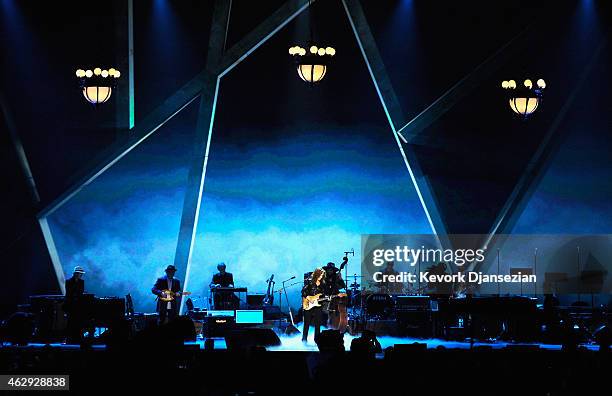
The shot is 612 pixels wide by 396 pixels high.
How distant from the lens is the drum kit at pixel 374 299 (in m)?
16.1

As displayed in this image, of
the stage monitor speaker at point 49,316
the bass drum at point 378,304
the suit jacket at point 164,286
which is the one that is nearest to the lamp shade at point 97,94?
the suit jacket at point 164,286

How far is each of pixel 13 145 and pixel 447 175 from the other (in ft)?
A: 28.9

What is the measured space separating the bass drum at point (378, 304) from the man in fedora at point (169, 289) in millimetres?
3568

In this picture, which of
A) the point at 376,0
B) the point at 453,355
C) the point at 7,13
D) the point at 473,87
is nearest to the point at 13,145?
the point at 7,13

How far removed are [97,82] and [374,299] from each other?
21.7 feet

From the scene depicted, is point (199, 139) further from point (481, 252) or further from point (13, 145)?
point (481, 252)

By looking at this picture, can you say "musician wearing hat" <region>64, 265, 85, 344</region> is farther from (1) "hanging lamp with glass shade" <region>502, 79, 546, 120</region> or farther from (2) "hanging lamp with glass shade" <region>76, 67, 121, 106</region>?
(1) "hanging lamp with glass shade" <region>502, 79, 546, 120</region>

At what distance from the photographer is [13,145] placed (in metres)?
17.0

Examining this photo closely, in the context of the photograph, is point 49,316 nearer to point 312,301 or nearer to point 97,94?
point 97,94

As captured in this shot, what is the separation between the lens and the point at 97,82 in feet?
51.9

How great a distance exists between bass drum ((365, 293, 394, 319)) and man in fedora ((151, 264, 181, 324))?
11.7 ft

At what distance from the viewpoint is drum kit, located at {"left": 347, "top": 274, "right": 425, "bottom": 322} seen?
16.1 meters

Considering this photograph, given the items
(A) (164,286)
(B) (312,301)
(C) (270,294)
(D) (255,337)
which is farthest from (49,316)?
(D) (255,337)
